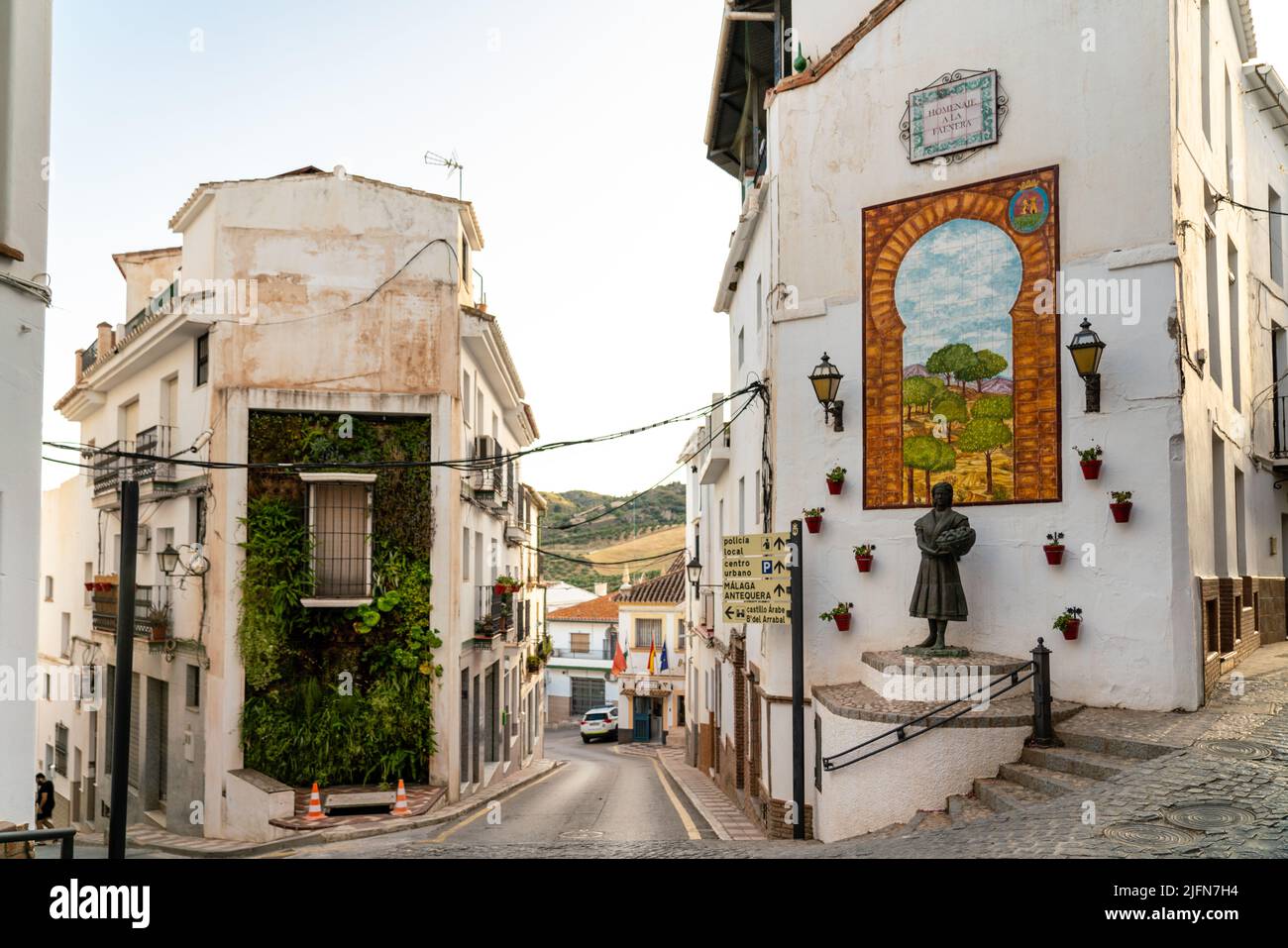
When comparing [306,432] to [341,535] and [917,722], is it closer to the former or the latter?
[341,535]

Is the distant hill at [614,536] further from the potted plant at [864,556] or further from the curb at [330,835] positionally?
the potted plant at [864,556]

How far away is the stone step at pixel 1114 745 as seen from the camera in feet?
28.7

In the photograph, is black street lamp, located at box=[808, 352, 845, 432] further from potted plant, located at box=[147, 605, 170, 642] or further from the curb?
potted plant, located at box=[147, 605, 170, 642]

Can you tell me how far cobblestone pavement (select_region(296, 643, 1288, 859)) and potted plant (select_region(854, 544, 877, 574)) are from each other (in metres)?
2.73

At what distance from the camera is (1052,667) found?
10773 mm

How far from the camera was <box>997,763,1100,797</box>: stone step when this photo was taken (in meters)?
8.39

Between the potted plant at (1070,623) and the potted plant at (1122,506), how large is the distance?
1.05 meters

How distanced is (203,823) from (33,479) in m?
9.44

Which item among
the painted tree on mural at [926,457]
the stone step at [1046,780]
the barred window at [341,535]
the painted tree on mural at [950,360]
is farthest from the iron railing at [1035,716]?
the barred window at [341,535]

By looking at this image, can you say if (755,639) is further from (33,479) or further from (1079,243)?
(33,479)

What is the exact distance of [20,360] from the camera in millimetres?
8383

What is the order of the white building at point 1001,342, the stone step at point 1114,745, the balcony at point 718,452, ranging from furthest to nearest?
the balcony at point 718,452 → the white building at point 1001,342 → the stone step at point 1114,745

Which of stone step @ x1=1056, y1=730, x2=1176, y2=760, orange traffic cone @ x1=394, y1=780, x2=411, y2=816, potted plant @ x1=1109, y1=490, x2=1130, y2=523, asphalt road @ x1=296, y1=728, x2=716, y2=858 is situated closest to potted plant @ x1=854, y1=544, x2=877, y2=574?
potted plant @ x1=1109, y1=490, x2=1130, y2=523

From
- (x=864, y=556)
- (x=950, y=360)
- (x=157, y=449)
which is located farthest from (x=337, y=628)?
(x=950, y=360)
